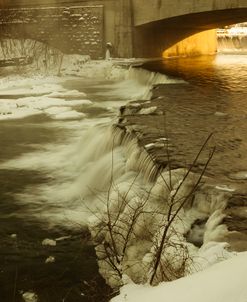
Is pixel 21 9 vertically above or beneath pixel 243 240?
above

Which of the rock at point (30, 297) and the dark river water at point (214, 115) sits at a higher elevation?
the dark river water at point (214, 115)

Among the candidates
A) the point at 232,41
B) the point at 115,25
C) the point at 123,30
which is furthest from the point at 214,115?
the point at 232,41

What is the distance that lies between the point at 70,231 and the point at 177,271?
2169 mm

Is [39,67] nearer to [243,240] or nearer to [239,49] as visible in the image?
[239,49]

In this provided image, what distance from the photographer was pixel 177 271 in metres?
3.84

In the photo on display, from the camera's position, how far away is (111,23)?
67.1ft

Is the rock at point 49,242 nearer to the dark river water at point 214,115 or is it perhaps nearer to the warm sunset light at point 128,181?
the warm sunset light at point 128,181

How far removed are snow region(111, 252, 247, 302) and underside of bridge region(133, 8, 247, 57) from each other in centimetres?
1591

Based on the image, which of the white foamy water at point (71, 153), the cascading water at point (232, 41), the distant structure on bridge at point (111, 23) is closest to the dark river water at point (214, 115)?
the white foamy water at point (71, 153)

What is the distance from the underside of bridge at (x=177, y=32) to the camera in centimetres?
1891

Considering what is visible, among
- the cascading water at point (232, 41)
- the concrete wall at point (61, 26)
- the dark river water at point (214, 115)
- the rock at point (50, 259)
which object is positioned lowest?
the rock at point (50, 259)

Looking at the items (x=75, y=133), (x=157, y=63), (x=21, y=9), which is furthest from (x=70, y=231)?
(x=21, y=9)

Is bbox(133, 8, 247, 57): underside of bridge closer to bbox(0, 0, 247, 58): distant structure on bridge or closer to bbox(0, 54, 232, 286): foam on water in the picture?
bbox(0, 0, 247, 58): distant structure on bridge

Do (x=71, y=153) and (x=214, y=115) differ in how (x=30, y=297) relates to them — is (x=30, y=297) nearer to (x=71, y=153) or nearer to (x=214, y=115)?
(x=71, y=153)
